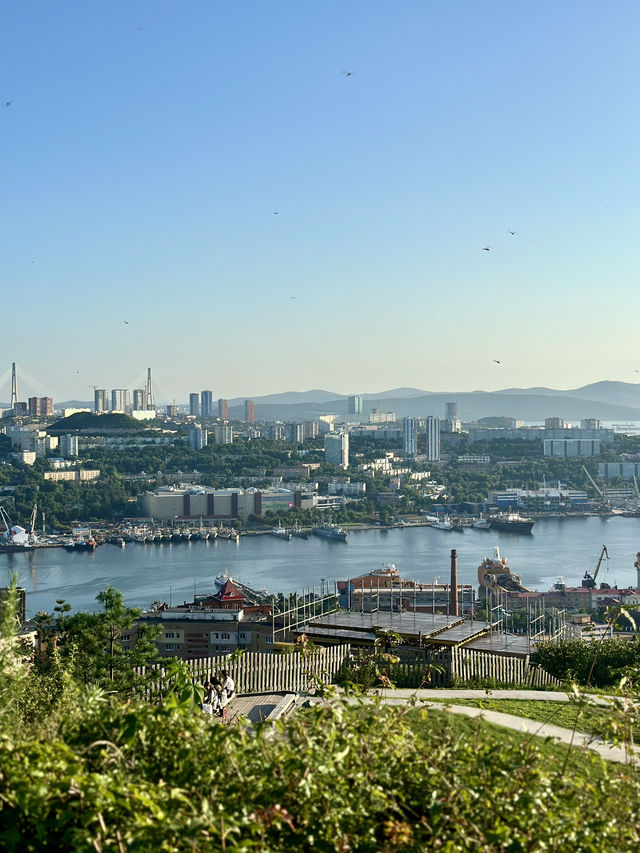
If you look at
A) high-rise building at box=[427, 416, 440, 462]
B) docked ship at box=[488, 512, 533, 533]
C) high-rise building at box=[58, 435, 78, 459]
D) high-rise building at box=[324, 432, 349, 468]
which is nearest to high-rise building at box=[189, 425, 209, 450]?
high-rise building at box=[58, 435, 78, 459]

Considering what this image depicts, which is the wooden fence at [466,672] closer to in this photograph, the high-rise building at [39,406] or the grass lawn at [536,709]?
the grass lawn at [536,709]

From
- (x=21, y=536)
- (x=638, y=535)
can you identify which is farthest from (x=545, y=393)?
(x=21, y=536)

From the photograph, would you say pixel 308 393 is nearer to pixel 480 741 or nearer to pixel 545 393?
pixel 545 393

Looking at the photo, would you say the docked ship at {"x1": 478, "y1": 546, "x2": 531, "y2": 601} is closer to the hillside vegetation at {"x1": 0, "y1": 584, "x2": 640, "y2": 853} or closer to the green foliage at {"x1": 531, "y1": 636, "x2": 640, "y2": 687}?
the green foliage at {"x1": 531, "y1": 636, "x2": 640, "y2": 687}

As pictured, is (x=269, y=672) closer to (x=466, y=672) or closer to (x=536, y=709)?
(x=466, y=672)

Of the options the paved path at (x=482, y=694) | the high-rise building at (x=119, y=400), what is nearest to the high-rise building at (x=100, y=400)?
the high-rise building at (x=119, y=400)
